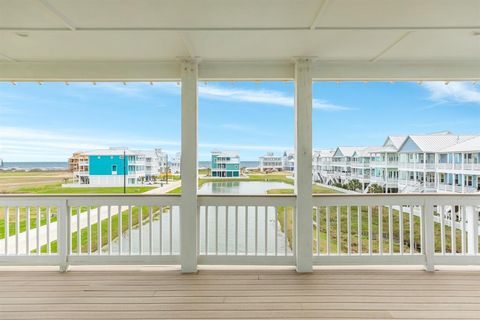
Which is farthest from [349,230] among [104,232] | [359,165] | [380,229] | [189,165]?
[104,232]

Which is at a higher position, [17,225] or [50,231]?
[17,225]

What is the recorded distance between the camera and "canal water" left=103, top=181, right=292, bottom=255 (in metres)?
3.52

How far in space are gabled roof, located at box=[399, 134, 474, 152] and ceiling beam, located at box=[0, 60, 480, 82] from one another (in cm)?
74

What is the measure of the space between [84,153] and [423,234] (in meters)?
4.54

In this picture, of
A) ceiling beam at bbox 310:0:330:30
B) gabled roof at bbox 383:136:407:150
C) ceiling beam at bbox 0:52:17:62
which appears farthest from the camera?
gabled roof at bbox 383:136:407:150

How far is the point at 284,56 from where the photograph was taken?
329 centimetres

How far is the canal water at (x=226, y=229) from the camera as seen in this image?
3.52 m

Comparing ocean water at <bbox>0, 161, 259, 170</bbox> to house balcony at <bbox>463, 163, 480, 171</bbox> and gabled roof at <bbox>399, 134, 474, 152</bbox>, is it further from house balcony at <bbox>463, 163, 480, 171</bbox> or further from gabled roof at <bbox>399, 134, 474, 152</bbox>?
house balcony at <bbox>463, 163, 480, 171</bbox>

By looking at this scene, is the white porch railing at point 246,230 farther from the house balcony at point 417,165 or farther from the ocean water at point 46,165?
the house balcony at point 417,165

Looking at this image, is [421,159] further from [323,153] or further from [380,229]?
[323,153]

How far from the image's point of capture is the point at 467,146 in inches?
135

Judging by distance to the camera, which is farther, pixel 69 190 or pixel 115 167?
pixel 115 167

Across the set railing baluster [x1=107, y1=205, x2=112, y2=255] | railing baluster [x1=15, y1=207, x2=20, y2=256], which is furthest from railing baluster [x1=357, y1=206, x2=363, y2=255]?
railing baluster [x1=15, y1=207, x2=20, y2=256]

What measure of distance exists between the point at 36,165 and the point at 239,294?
3137 mm
